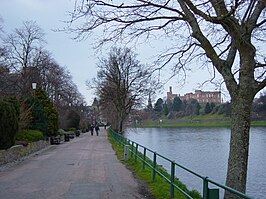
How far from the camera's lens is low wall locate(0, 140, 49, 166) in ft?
64.3

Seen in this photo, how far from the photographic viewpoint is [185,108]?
8756 cm

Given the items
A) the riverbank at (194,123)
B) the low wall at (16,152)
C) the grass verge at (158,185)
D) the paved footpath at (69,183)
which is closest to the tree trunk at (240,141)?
the grass verge at (158,185)

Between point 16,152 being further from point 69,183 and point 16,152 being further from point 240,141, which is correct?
point 240,141

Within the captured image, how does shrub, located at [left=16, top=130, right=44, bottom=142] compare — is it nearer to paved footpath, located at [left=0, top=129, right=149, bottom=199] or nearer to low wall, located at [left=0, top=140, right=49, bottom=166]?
low wall, located at [left=0, top=140, right=49, bottom=166]

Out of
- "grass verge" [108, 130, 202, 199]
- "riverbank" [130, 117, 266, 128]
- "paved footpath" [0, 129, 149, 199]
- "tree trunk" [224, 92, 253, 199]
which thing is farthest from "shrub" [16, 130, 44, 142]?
"riverbank" [130, 117, 266, 128]

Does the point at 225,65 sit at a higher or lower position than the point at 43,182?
higher

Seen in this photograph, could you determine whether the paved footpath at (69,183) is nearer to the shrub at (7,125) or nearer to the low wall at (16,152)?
the low wall at (16,152)

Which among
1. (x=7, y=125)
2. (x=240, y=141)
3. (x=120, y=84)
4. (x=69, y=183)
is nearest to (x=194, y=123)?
(x=120, y=84)

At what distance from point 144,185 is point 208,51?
16.8ft

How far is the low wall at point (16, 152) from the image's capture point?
19.6m

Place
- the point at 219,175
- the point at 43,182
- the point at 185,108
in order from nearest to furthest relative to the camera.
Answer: the point at 43,182
the point at 219,175
the point at 185,108

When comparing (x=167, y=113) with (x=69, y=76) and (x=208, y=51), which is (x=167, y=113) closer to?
Answer: (x=69, y=76)

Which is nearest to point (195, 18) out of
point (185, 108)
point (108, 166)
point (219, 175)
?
point (108, 166)

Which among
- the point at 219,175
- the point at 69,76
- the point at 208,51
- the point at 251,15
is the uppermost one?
the point at 69,76
